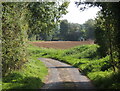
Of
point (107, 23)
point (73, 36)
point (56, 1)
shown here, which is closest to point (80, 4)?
point (107, 23)

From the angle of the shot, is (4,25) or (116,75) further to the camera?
(4,25)

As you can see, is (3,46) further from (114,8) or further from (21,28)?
(114,8)

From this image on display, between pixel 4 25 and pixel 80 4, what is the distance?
6758mm

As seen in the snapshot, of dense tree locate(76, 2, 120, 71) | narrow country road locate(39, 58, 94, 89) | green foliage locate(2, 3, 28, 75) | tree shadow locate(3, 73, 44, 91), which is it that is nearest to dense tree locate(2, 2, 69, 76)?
green foliage locate(2, 3, 28, 75)

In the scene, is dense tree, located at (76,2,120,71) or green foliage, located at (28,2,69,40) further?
green foliage, located at (28,2,69,40)

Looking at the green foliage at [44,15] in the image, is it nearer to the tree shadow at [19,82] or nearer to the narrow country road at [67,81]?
the narrow country road at [67,81]

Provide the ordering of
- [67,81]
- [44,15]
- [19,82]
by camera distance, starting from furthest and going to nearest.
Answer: [44,15] < [67,81] < [19,82]

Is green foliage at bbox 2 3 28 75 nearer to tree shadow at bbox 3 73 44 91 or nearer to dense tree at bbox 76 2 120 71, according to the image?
tree shadow at bbox 3 73 44 91

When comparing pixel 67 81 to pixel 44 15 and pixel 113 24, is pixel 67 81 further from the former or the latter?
pixel 44 15

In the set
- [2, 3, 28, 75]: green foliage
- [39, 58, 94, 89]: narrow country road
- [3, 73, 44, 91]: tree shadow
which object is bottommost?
[39, 58, 94, 89]: narrow country road


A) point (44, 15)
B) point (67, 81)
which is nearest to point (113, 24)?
point (67, 81)

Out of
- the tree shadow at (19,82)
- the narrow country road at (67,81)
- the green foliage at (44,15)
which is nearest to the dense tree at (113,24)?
the narrow country road at (67,81)

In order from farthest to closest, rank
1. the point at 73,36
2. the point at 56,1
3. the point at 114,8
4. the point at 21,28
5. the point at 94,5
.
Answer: the point at 73,36
the point at 56,1
the point at 21,28
the point at 94,5
the point at 114,8

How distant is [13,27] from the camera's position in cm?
2186
